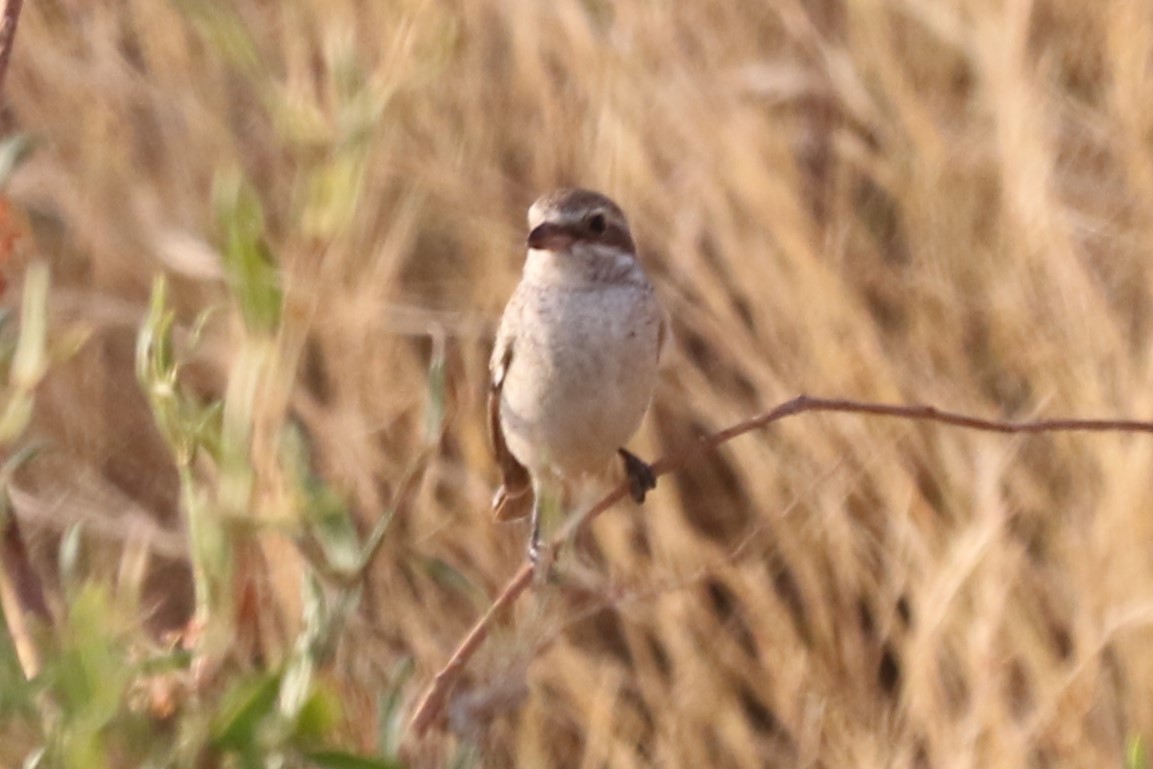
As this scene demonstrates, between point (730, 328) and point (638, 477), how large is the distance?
1.12m

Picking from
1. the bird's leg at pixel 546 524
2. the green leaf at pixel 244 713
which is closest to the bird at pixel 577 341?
the bird's leg at pixel 546 524

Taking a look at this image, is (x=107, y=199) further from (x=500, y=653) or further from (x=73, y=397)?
(x=500, y=653)

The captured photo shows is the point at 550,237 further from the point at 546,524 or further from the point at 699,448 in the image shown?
the point at 546,524

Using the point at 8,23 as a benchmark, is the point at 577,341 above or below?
below

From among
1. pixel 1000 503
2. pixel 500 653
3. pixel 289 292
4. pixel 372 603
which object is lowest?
pixel 372 603

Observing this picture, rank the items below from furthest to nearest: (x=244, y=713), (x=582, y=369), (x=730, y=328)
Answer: (x=730, y=328) → (x=582, y=369) → (x=244, y=713)

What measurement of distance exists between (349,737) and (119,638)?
0.54 m

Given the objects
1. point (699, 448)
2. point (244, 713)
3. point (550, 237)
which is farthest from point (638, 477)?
point (244, 713)

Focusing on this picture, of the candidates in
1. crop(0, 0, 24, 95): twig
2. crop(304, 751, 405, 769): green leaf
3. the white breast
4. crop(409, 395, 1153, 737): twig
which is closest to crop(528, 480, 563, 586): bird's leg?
crop(409, 395, 1153, 737): twig

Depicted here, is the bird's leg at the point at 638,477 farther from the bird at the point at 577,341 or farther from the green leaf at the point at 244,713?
the green leaf at the point at 244,713

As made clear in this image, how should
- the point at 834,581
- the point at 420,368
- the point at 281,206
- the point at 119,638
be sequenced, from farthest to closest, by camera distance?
the point at 281,206 → the point at 420,368 → the point at 834,581 → the point at 119,638

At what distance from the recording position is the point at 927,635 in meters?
2.86

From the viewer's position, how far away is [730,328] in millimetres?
3432

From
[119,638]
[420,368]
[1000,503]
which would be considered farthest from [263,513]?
[420,368]
